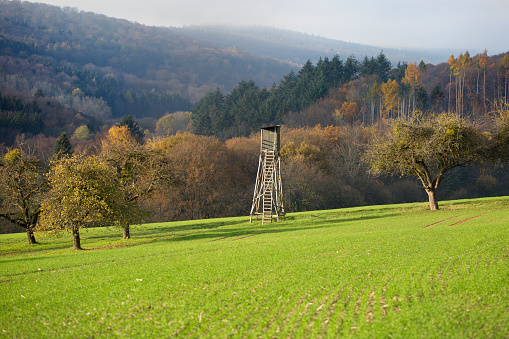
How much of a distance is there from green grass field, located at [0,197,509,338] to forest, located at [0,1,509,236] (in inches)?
820

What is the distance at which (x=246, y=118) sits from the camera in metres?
104

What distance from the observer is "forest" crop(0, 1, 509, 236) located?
64.7m

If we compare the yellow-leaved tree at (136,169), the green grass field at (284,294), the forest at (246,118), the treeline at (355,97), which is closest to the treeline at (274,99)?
the treeline at (355,97)

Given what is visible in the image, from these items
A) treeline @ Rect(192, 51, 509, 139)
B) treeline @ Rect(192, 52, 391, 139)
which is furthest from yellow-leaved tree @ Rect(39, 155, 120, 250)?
treeline @ Rect(192, 52, 391, 139)

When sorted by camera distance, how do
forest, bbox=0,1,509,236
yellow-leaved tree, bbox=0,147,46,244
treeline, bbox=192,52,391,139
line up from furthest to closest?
treeline, bbox=192,52,391,139 < forest, bbox=0,1,509,236 < yellow-leaved tree, bbox=0,147,46,244

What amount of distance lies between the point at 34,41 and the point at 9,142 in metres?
99.4

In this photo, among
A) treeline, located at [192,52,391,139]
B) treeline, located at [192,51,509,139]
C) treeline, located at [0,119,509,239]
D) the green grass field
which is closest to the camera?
the green grass field

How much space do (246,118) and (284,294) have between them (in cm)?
9559

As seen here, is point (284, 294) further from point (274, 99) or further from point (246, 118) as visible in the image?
point (274, 99)

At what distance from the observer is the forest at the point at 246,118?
64688mm

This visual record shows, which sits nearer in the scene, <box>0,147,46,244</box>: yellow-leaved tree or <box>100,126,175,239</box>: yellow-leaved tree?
<box>100,126,175,239</box>: yellow-leaved tree

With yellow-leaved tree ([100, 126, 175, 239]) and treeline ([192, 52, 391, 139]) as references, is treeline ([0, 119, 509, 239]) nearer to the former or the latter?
yellow-leaved tree ([100, 126, 175, 239])

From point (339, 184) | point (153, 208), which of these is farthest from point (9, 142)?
point (339, 184)

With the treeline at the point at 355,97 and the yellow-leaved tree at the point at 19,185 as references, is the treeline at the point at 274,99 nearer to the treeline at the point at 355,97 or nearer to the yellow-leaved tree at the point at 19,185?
the treeline at the point at 355,97
